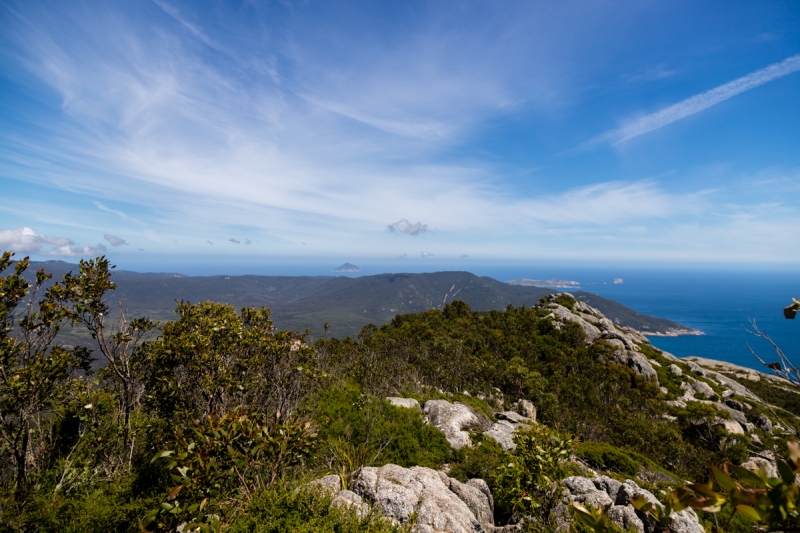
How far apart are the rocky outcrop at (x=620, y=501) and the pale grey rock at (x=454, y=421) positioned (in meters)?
6.99

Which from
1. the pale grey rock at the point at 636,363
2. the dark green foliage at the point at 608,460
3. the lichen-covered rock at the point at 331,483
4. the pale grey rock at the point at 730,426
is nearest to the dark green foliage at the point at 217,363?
the lichen-covered rock at the point at 331,483

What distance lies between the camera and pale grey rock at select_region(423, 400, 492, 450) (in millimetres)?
19833

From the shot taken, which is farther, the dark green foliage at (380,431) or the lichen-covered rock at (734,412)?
the lichen-covered rock at (734,412)

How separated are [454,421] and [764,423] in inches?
2482

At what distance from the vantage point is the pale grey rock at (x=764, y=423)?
52.1 metres

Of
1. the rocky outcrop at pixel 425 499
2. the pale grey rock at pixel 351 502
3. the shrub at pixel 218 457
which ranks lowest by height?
the rocky outcrop at pixel 425 499

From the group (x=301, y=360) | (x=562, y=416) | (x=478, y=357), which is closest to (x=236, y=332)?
(x=301, y=360)

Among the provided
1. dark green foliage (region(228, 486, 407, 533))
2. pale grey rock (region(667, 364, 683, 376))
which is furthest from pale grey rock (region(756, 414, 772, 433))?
dark green foliage (region(228, 486, 407, 533))

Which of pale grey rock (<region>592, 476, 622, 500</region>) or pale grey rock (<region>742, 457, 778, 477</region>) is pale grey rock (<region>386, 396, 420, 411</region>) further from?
pale grey rock (<region>742, 457, 778, 477</region>)

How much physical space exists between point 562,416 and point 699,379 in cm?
4825

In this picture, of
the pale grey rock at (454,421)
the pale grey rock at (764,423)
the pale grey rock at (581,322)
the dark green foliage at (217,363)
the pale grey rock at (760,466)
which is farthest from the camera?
the pale grey rock at (581,322)

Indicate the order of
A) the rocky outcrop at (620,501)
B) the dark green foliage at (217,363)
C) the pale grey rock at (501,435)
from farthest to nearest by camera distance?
the pale grey rock at (501,435) → the rocky outcrop at (620,501) → the dark green foliage at (217,363)

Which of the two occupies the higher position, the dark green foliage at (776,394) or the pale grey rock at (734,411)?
the pale grey rock at (734,411)

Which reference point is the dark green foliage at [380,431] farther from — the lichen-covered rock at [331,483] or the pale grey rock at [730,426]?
the pale grey rock at [730,426]
